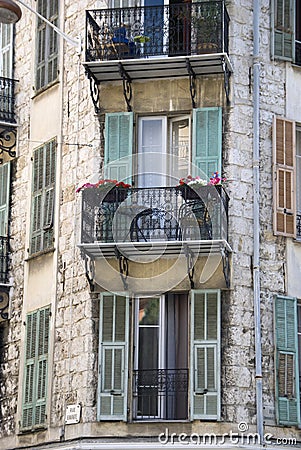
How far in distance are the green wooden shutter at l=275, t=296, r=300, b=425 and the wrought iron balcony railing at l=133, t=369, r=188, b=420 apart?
158cm

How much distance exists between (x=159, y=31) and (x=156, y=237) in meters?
3.81

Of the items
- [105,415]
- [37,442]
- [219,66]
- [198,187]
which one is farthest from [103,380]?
[219,66]

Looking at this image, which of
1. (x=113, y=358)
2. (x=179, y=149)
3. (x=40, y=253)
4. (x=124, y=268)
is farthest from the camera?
(x=40, y=253)

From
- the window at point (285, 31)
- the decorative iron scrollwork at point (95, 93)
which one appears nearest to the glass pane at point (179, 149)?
the decorative iron scrollwork at point (95, 93)

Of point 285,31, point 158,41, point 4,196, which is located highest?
point 285,31

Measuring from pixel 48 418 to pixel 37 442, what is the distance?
57 centimetres

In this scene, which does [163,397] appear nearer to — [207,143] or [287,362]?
[287,362]

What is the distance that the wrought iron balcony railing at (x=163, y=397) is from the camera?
2111cm

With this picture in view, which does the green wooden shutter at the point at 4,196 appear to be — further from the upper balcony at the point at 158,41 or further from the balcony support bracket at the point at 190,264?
the balcony support bracket at the point at 190,264

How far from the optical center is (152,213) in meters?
21.5

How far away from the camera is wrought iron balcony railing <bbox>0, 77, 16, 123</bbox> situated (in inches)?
982

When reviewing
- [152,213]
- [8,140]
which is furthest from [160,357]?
[8,140]

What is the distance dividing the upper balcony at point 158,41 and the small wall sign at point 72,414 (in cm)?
581

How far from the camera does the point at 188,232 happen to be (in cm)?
2111
